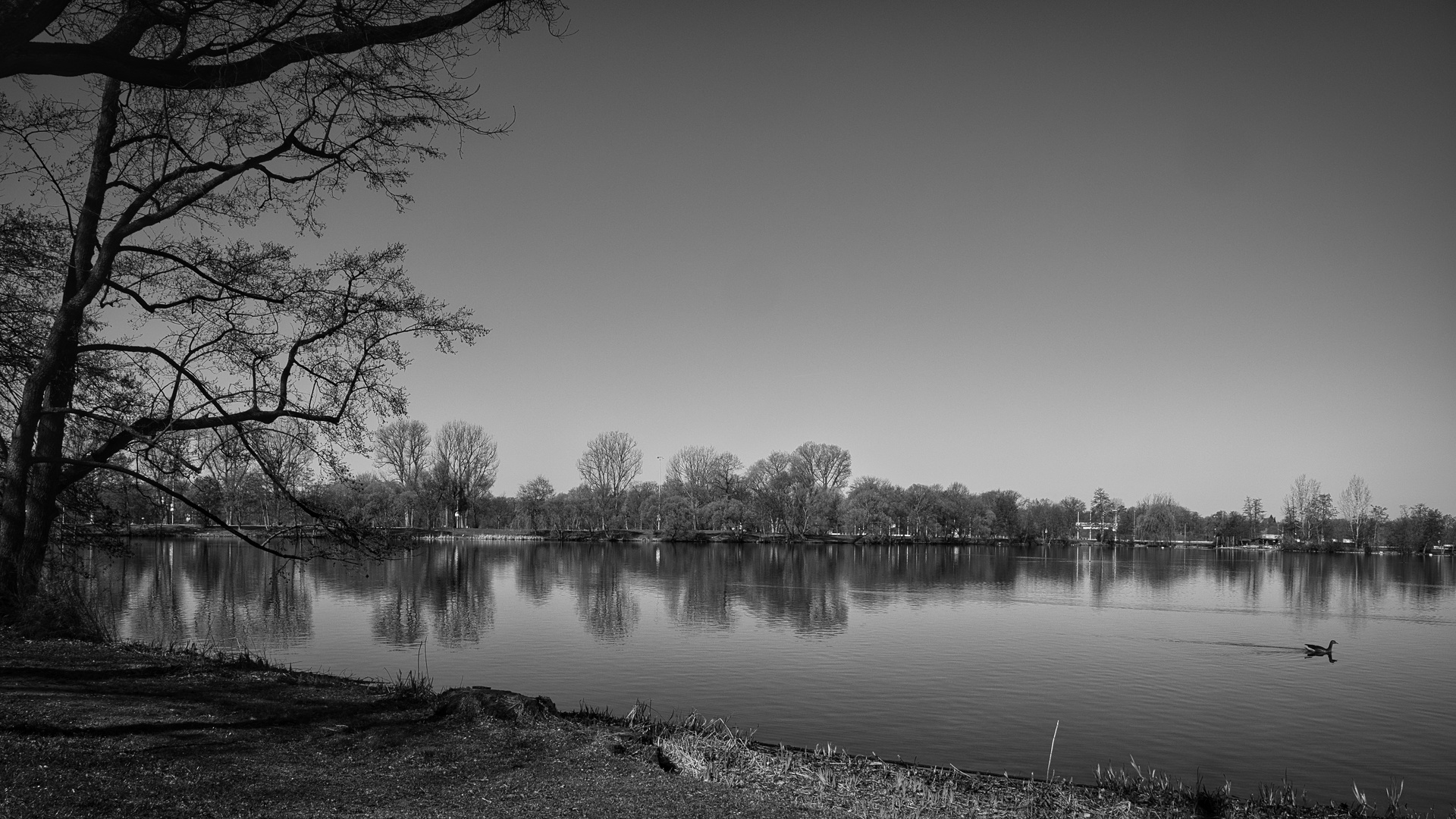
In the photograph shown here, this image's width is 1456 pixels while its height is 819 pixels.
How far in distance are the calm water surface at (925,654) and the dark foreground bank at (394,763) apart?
2.33 meters

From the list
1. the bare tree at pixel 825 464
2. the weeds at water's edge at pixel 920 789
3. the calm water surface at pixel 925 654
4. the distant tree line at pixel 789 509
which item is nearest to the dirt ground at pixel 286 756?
the weeds at water's edge at pixel 920 789

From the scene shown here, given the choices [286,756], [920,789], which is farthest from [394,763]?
[920,789]

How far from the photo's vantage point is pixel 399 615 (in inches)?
1204

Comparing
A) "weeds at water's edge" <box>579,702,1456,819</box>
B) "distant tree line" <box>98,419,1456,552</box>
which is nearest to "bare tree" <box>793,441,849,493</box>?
"distant tree line" <box>98,419,1456,552</box>

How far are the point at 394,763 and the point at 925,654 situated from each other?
66.9 ft

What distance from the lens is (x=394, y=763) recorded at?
8.10 meters

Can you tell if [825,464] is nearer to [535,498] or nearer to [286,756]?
[535,498]

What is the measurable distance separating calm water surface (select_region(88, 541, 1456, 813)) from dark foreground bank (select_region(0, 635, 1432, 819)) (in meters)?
2.33

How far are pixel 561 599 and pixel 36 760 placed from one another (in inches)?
1284

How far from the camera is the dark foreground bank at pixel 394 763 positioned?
6.67m

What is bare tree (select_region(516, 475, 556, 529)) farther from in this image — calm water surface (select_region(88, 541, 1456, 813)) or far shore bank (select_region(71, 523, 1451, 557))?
calm water surface (select_region(88, 541, 1456, 813))

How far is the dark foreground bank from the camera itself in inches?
263

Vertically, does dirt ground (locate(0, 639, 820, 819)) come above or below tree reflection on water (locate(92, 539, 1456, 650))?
above

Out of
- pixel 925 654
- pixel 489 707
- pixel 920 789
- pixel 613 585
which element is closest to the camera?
pixel 489 707
